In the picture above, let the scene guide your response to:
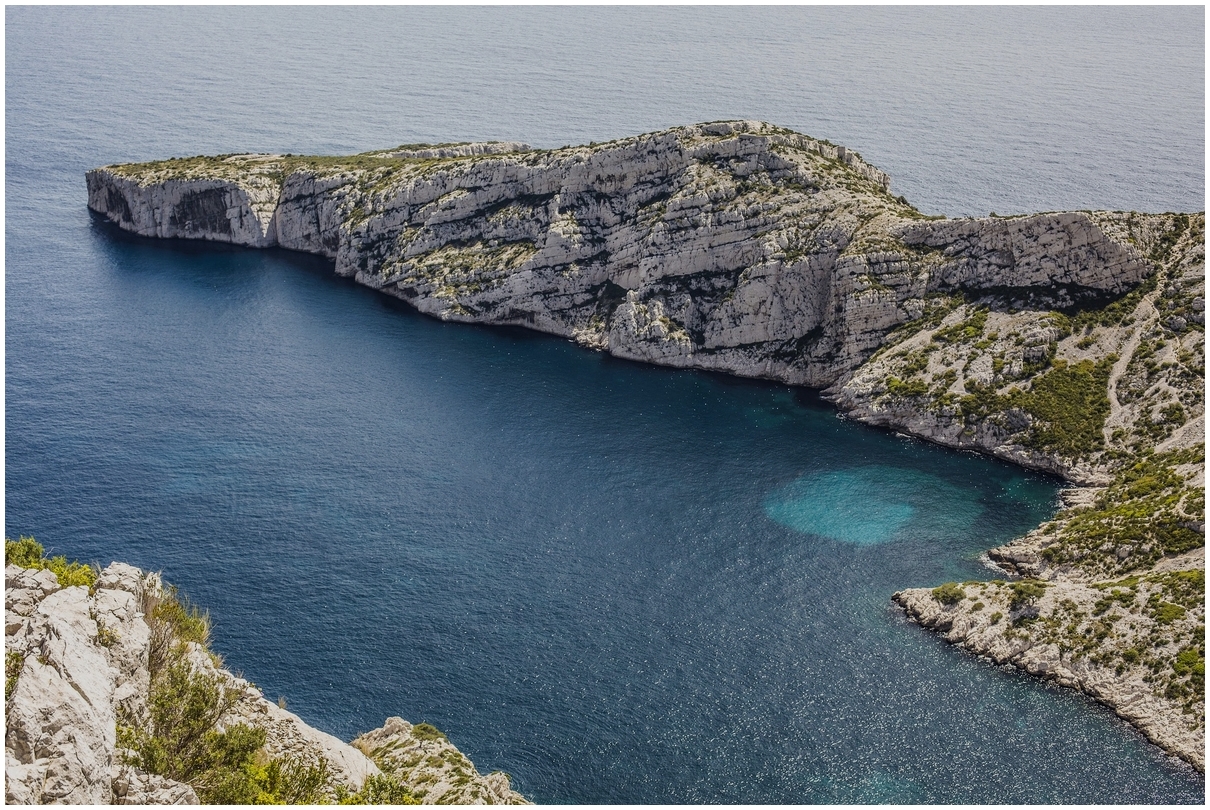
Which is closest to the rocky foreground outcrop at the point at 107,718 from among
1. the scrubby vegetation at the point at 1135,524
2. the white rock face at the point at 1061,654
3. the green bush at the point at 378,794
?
the green bush at the point at 378,794

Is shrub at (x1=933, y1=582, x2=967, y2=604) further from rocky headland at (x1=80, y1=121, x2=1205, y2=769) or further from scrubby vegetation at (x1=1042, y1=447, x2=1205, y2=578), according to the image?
scrubby vegetation at (x1=1042, y1=447, x2=1205, y2=578)

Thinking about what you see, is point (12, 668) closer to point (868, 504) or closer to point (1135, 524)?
point (868, 504)

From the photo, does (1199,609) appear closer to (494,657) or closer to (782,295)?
(494,657)

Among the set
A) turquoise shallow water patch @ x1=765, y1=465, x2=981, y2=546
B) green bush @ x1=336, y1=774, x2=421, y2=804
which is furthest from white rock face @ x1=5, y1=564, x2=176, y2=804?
turquoise shallow water patch @ x1=765, y1=465, x2=981, y2=546

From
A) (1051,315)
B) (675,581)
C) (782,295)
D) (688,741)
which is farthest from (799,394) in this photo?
(688,741)

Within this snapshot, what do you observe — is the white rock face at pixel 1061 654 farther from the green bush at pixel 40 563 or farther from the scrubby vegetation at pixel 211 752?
the green bush at pixel 40 563

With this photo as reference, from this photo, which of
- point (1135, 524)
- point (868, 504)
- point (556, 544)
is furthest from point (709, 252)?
point (1135, 524)
